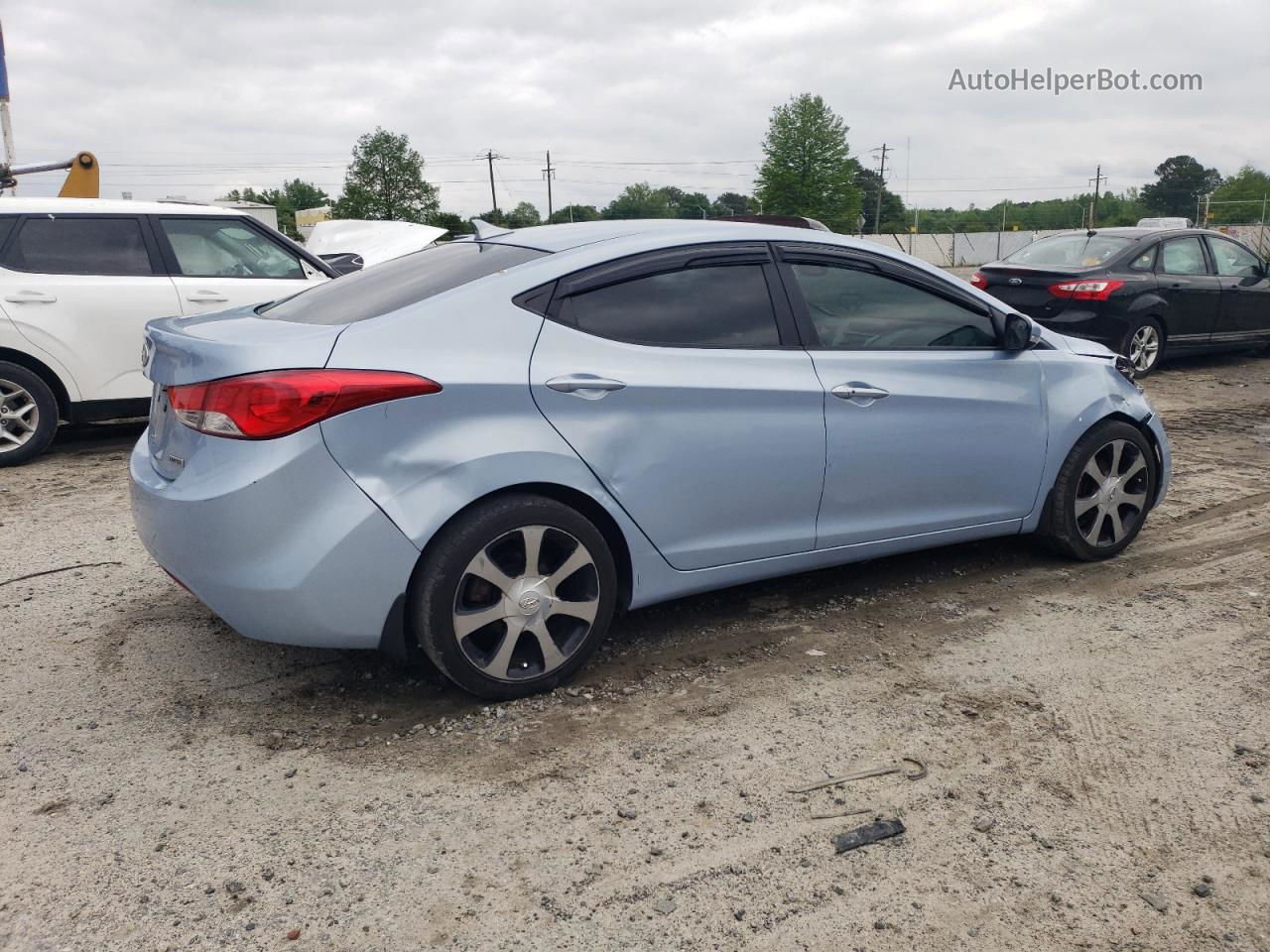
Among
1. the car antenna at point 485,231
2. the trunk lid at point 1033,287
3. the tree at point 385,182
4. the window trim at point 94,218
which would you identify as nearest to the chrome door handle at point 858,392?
the car antenna at point 485,231

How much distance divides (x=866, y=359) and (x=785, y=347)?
38 centimetres

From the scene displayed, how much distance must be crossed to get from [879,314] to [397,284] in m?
1.89

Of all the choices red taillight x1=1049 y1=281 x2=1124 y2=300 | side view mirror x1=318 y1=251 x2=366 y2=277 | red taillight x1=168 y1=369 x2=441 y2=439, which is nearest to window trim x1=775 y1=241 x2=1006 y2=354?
red taillight x1=168 y1=369 x2=441 y2=439

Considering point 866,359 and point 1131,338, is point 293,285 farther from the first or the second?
point 1131,338

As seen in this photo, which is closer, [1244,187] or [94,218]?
[94,218]

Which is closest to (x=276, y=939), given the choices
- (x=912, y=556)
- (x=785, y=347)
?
(x=785, y=347)

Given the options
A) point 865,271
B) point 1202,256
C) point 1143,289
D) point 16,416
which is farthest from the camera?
point 1202,256

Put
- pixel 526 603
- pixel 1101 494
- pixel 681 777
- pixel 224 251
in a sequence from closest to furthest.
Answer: pixel 681 777 < pixel 526 603 < pixel 1101 494 < pixel 224 251

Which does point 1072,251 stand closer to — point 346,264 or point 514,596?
point 346,264

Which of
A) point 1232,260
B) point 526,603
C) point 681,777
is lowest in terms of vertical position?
point 681,777

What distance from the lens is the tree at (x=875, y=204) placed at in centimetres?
10269

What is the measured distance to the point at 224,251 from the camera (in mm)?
8016

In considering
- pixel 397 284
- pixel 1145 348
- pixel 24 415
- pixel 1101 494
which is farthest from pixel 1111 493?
pixel 1145 348

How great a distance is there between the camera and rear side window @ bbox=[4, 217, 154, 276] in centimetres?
723
